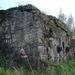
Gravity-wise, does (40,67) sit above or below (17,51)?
below

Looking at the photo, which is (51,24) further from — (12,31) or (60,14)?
(60,14)

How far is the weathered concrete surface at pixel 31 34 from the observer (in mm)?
6758

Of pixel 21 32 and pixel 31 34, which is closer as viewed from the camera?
pixel 31 34

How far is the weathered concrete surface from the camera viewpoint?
676cm

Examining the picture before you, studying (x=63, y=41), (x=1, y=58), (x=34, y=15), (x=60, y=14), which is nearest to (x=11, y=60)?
(x=1, y=58)

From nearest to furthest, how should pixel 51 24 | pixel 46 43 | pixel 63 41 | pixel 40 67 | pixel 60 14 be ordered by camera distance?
pixel 40 67 < pixel 46 43 < pixel 51 24 < pixel 63 41 < pixel 60 14

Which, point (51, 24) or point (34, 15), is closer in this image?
point (34, 15)

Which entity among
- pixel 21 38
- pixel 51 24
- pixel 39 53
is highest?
pixel 51 24

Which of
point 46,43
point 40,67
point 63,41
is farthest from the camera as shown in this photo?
point 63,41

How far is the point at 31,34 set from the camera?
22.5 ft

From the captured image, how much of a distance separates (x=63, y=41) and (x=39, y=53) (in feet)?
7.43

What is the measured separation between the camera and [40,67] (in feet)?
21.5

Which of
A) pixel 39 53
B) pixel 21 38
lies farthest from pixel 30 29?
pixel 39 53

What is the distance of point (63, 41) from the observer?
8.55 meters
